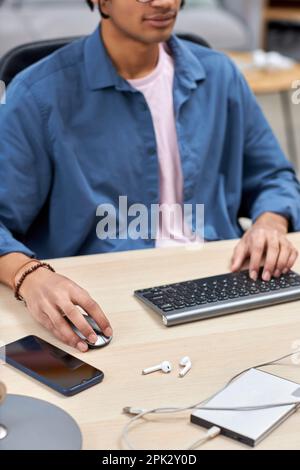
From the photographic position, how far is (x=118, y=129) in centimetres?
145

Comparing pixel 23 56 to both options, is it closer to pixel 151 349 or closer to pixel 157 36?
pixel 157 36

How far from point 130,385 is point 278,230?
0.58 metres

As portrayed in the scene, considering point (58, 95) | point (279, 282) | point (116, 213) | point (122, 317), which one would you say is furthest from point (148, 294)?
point (58, 95)

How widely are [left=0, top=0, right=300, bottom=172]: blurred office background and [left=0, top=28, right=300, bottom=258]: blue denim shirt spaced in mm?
2217

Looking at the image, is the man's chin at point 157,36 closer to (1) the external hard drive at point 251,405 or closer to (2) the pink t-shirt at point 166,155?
(2) the pink t-shirt at point 166,155

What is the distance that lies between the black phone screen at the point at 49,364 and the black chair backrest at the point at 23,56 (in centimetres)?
68

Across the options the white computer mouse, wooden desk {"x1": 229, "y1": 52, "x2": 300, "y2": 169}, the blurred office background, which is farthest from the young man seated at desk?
the blurred office background

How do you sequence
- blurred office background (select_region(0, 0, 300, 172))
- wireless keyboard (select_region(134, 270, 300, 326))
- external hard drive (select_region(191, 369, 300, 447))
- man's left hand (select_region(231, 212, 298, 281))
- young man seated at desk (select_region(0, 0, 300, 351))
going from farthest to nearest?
blurred office background (select_region(0, 0, 300, 172)), young man seated at desk (select_region(0, 0, 300, 351)), man's left hand (select_region(231, 212, 298, 281)), wireless keyboard (select_region(134, 270, 300, 326)), external hard drive (select_region(191, 369, 300, 447))

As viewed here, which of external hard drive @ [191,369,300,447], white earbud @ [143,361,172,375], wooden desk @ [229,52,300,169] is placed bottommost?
wooden desk @ [229,52,300,169]

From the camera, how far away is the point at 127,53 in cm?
147

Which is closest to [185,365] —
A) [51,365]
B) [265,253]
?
[51,365]

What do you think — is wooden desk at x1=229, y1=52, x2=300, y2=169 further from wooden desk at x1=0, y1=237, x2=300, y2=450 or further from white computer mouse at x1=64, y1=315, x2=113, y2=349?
white computer mouse at x1=64, y1=315, x2=113, y2=349

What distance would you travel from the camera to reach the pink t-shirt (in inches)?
59.5

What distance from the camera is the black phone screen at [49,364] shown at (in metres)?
0.91
